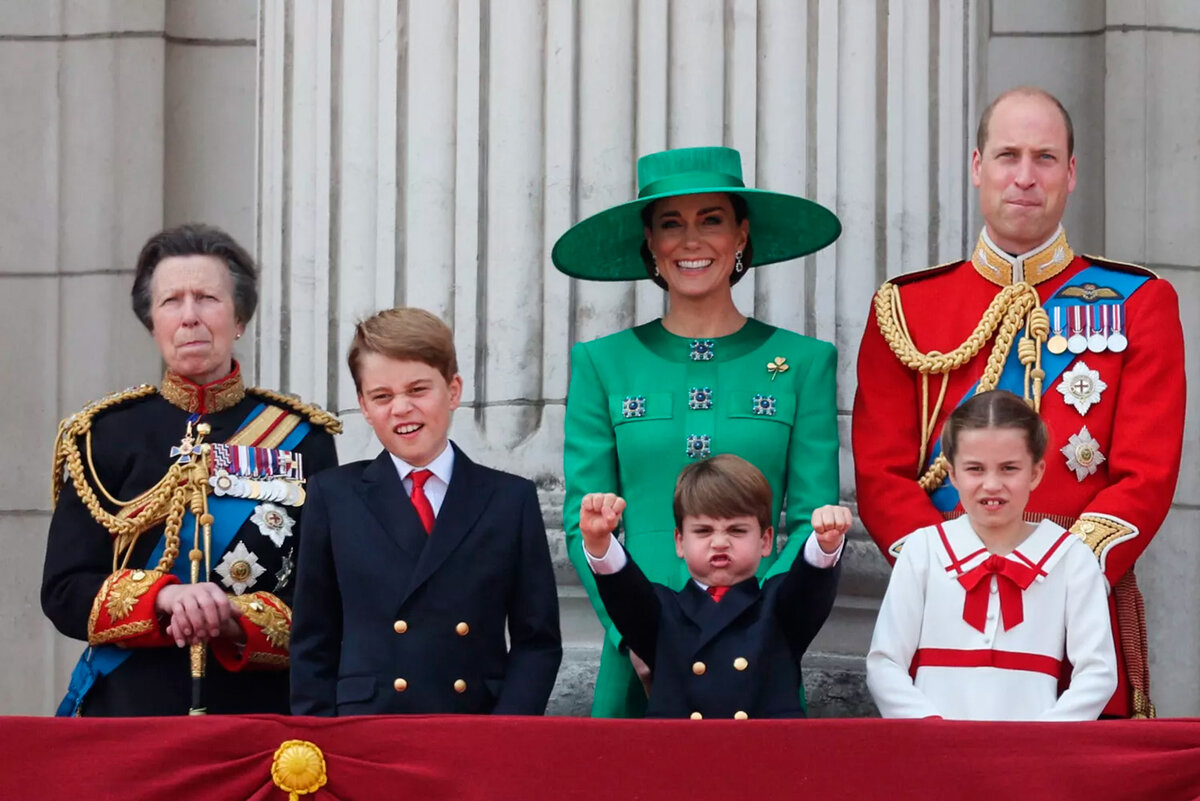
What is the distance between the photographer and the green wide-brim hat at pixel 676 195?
480 cm

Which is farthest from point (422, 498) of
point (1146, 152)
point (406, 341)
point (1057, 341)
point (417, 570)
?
point (1146, 152)

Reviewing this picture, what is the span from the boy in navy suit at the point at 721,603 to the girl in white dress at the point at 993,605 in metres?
0.17

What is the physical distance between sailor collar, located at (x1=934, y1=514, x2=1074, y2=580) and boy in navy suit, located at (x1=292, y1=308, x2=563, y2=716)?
2.39 ft

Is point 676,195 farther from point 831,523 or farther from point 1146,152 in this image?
point 1146,152

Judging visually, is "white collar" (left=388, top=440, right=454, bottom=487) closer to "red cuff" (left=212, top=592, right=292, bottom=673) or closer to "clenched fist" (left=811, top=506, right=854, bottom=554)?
"red cuff" (left=212, top=592, right=292, bottom=673)

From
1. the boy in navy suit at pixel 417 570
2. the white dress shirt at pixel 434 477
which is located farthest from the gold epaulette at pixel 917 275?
the white dress shirt at pixel 434 477

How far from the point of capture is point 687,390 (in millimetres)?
4742

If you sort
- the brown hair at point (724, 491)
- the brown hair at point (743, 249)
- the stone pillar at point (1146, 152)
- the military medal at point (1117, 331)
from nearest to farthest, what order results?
the brown hair at point (724, 491) → the military medal at point (1117, 331) → the brown hair at point (743, 249) → the stone pillar at point (1146, 152)

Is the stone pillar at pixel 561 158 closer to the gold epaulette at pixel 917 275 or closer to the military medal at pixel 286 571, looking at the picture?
the gold epaulette at pixel 917 275

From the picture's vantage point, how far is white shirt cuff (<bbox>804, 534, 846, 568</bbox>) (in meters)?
4.15

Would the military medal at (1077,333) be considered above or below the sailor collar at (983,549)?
above

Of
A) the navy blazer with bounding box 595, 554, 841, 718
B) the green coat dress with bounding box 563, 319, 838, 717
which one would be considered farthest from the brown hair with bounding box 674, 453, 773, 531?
the green coat dress with bounding box 563, 319, 838, 717

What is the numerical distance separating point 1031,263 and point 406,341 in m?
1.33

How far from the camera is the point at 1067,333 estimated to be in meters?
4.70
